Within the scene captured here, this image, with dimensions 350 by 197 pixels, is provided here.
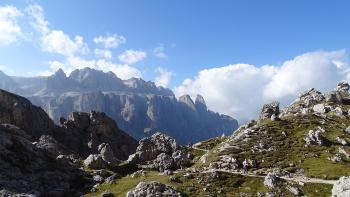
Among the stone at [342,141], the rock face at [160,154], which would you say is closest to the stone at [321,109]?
the stone at [342,141]

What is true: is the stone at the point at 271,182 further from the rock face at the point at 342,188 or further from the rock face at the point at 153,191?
the rock face at the point at 342,188

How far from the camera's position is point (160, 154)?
12025 centimetres

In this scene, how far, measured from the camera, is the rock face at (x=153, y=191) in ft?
243

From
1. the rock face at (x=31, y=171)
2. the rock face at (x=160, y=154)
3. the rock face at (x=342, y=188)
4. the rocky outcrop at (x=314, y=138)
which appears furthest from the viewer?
the rocky outcrop at (x=314, y=138)

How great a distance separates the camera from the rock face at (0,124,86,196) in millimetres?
86062

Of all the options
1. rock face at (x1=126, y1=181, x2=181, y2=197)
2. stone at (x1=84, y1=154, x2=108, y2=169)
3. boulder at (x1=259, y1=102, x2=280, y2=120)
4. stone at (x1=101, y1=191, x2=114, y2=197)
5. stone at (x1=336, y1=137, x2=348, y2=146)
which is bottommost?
stone at (x1=101, y1=191, x2=114, y2=197)

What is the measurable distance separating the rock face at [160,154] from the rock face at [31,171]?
880 inches

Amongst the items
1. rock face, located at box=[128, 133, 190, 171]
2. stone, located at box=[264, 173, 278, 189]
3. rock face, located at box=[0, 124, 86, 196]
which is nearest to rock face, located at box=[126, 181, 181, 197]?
rock face, located at box=[0, 124, 86, 196]

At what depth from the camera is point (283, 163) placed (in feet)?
355

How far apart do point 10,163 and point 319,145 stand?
7987 centimetres

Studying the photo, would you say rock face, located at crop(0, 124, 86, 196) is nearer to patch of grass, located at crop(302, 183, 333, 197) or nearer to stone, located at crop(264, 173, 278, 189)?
stone, located at crop(264, 173, 278, 189)

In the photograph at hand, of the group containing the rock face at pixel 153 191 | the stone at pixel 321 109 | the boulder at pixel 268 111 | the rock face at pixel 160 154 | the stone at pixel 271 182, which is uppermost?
the stone at pixel 321 109

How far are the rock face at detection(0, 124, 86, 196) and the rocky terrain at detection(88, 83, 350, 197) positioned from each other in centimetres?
986

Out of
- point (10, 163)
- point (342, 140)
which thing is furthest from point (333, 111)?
point (10, 163)
